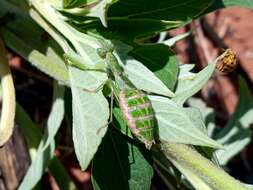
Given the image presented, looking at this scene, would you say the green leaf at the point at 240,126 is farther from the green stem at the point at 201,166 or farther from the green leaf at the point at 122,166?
the green stem at the point at 201,166

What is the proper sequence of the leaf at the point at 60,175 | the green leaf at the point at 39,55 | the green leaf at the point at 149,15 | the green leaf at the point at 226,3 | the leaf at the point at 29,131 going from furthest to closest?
the leaf at the point at 60,175, the leaf at the point at 29,131, the green leaf at the point at 39,55, the green leaf at the point at 226,3, the green leaf at the point at 149,15

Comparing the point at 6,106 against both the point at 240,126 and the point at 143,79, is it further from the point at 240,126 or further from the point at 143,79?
the point at 240,126

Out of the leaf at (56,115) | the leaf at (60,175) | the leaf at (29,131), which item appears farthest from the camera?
the leaf at (60,175)

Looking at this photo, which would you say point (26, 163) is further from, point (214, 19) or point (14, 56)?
point (214, 19)

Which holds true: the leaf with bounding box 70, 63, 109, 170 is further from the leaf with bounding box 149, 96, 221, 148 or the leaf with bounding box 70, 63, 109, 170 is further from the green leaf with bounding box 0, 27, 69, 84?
the green leaf with bounding box 0, 27, 69, 84

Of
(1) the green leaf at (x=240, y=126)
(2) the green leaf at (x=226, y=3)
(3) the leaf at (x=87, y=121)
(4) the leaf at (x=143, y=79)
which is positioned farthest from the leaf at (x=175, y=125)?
(1) the green leaf at (x=240, y=126)

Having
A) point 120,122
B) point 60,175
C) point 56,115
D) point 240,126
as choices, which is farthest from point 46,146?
point 240,126

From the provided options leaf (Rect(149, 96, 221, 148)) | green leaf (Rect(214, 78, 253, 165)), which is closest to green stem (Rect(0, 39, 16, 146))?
leaf (Rect(149, 96, 221, 148))
